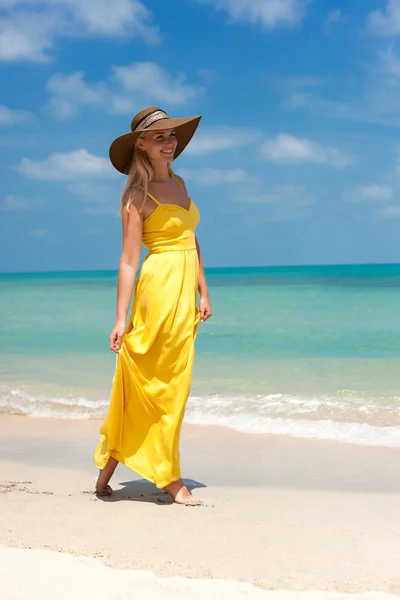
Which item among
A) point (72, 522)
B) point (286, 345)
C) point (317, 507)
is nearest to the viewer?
point (72, 522)

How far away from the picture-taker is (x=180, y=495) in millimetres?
3729

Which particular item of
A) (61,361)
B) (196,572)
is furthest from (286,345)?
(196,572)

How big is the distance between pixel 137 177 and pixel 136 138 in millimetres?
195

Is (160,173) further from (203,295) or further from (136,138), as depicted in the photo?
(203,295)

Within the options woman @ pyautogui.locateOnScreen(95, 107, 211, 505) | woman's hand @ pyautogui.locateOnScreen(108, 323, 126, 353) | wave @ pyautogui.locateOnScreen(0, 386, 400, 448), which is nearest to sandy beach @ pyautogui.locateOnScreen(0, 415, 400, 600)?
woman @ pyautogui.locateOnScreen(95, 107, 211, 505)

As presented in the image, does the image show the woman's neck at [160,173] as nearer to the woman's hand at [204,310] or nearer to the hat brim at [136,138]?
the hat brim at [136,138]

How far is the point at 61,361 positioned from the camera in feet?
35.3

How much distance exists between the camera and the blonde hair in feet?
12.5

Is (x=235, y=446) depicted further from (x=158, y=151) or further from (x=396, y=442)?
(x=158, y=151)

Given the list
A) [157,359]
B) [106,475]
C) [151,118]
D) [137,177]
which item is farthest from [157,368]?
[151,118]

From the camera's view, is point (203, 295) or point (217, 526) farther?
point (203, 295)

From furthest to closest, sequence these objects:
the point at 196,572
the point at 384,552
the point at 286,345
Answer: the point at 286,345
the point at 384,552
the point at 196,572

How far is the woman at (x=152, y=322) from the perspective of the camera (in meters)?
3.73

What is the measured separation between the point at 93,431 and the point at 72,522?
259cm
